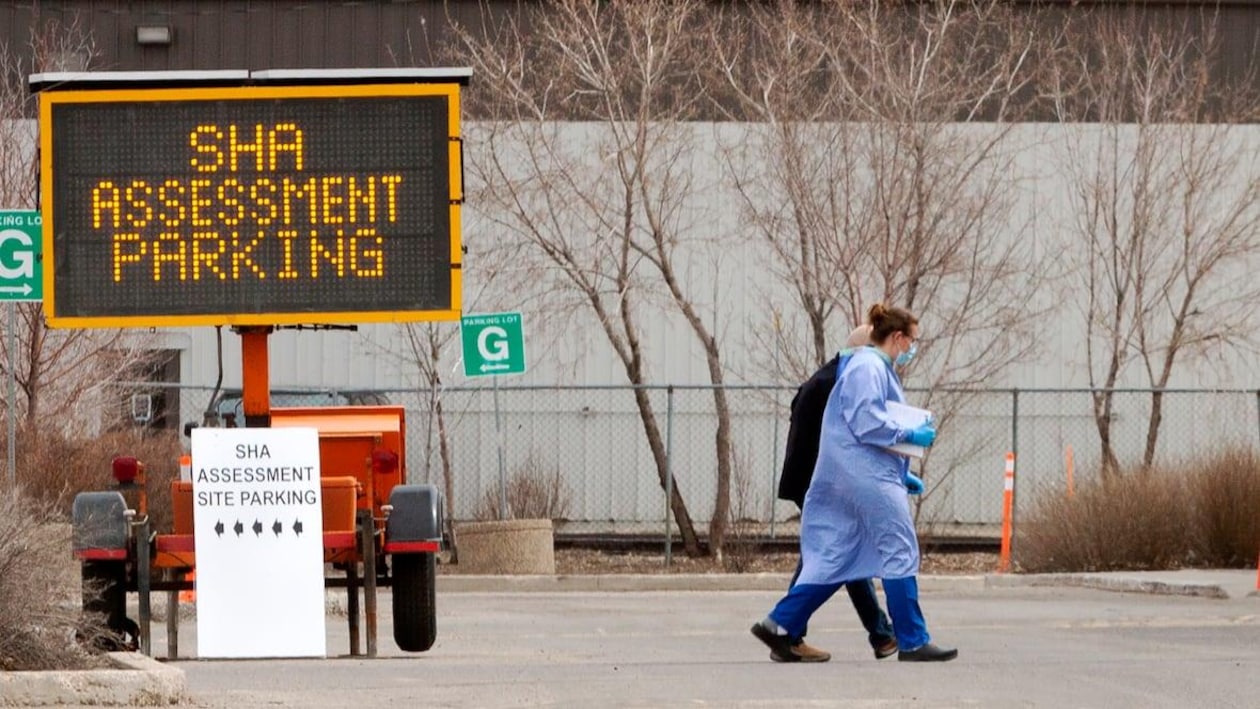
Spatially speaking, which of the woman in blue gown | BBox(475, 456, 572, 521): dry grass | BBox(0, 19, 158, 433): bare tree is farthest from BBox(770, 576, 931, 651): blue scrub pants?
BBox(475, 456, 572, 521): dry grass

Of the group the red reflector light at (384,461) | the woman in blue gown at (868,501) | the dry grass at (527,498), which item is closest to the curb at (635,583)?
the dry grass at (527,498)

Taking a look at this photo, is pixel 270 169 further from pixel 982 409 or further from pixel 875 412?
pixel 982 409

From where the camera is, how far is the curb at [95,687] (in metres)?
8.82

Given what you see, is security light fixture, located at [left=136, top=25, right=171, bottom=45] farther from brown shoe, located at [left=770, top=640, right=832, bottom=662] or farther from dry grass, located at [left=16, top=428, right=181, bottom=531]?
brown shoe, located at [left=770, top=640, right=832, bottom=662]

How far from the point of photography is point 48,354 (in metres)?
24.8

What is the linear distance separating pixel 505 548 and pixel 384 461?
408 inches

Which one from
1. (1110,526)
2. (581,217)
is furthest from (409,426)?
(1110,526)

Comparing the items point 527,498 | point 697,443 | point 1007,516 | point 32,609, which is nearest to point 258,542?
point 32,609

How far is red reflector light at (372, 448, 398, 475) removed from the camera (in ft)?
42.7

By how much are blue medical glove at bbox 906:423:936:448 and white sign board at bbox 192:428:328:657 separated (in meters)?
2.79

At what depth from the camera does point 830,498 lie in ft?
38.9

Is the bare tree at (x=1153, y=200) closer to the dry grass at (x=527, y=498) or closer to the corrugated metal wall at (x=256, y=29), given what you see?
the dry grass at (x=527, y=498)

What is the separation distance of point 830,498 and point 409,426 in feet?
56.2

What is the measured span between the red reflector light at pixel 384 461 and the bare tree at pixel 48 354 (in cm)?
1045
